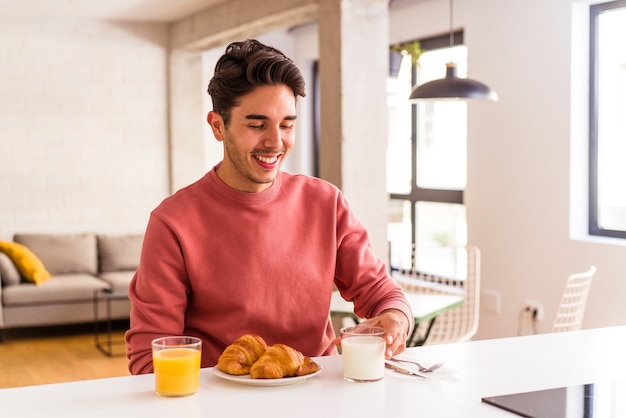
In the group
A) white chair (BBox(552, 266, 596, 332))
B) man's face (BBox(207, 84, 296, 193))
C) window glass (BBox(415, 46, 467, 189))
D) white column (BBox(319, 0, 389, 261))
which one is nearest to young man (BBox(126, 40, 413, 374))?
man's face (BBox(207, 84, 296, 193))

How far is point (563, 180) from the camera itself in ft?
16.2

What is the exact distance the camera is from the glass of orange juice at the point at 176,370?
4.53ft

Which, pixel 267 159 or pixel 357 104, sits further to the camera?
pixel 357 104

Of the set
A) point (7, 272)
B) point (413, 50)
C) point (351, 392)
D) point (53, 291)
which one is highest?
point (413, 50)

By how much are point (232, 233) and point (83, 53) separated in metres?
5.84

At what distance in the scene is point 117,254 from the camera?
6949mm

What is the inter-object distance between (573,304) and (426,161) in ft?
8.61

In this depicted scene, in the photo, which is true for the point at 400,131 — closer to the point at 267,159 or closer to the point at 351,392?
the point at 267,159

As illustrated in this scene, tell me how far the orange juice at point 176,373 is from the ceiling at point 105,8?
5.24 metres

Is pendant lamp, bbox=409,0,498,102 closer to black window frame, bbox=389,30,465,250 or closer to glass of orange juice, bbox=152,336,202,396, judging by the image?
black window frame, bbox=389,30,465,250

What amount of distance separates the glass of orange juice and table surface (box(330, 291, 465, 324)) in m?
2.22

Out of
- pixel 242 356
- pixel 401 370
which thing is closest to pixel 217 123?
pixel 242 356

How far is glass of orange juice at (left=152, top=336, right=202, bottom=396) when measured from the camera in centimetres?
138

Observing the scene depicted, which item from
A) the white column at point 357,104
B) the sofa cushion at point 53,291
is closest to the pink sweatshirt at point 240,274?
the white column at point 357,104
